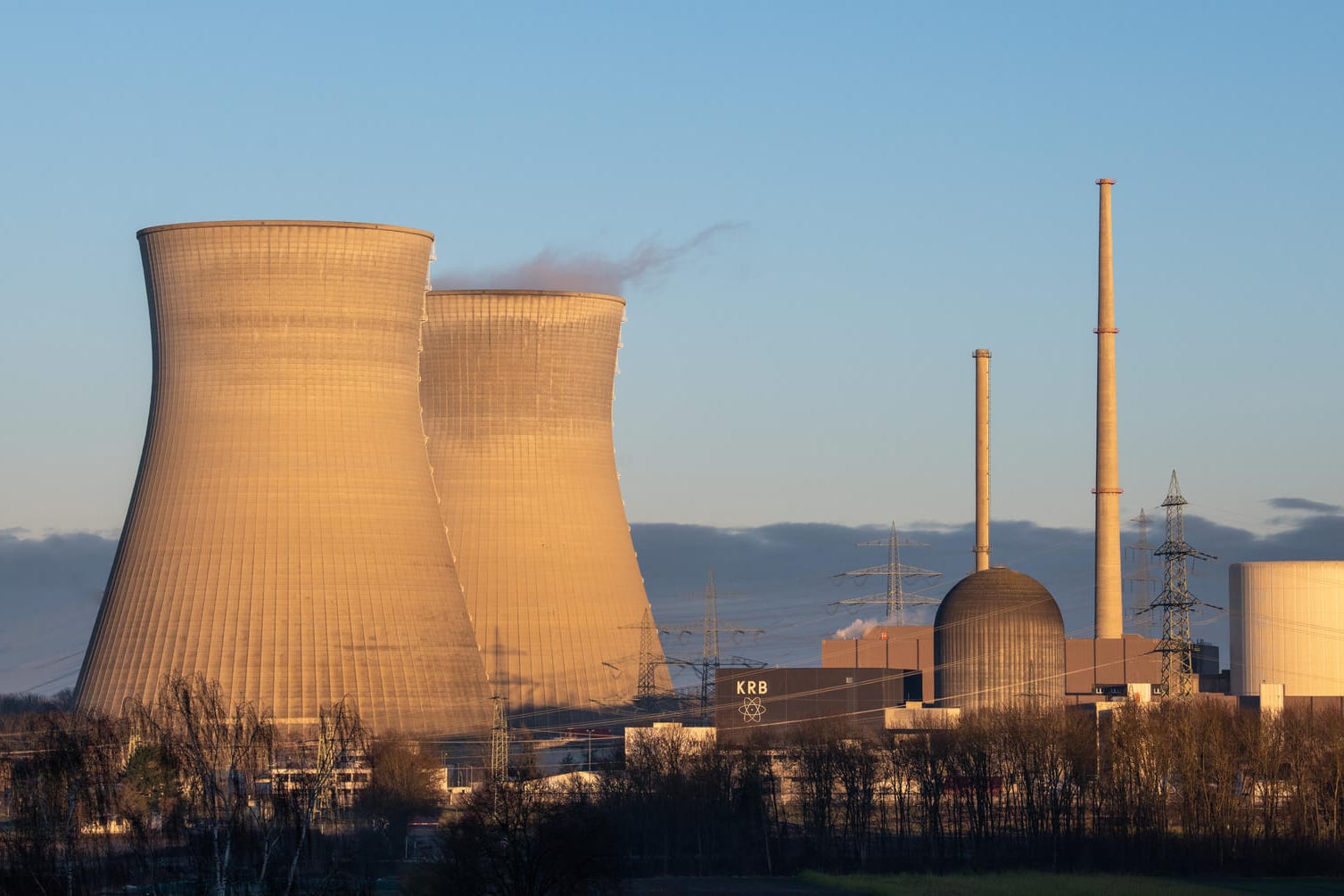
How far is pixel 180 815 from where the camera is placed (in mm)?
26641

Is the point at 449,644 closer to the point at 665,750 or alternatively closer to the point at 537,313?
the point at 665,750

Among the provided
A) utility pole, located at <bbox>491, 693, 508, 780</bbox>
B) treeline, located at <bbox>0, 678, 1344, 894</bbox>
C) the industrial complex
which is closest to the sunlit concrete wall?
the industrial complex

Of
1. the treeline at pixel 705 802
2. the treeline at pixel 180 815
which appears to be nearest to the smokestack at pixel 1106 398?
the treeline at pixel 705 802

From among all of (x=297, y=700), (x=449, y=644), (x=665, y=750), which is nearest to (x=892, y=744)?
(x=665, y=750)

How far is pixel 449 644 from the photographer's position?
4244cm

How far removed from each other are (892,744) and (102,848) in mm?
17435

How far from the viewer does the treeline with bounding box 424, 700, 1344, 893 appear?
3503 cm

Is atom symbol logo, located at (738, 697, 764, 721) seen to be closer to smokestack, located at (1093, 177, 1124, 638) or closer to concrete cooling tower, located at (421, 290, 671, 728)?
concrete cooling tower, located at (421, 290, 671, 728)

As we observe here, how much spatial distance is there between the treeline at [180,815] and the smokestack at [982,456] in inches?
1149

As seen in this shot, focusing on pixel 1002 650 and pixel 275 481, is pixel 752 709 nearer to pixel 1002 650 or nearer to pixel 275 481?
pixel 1002 650

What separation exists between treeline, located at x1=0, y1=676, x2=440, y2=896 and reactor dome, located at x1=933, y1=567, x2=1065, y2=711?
17289 mm

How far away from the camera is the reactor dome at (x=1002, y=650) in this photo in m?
49.2

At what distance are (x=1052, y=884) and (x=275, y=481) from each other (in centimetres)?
1614

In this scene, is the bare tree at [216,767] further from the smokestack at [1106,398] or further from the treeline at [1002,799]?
the smokestack at [1106,398]
